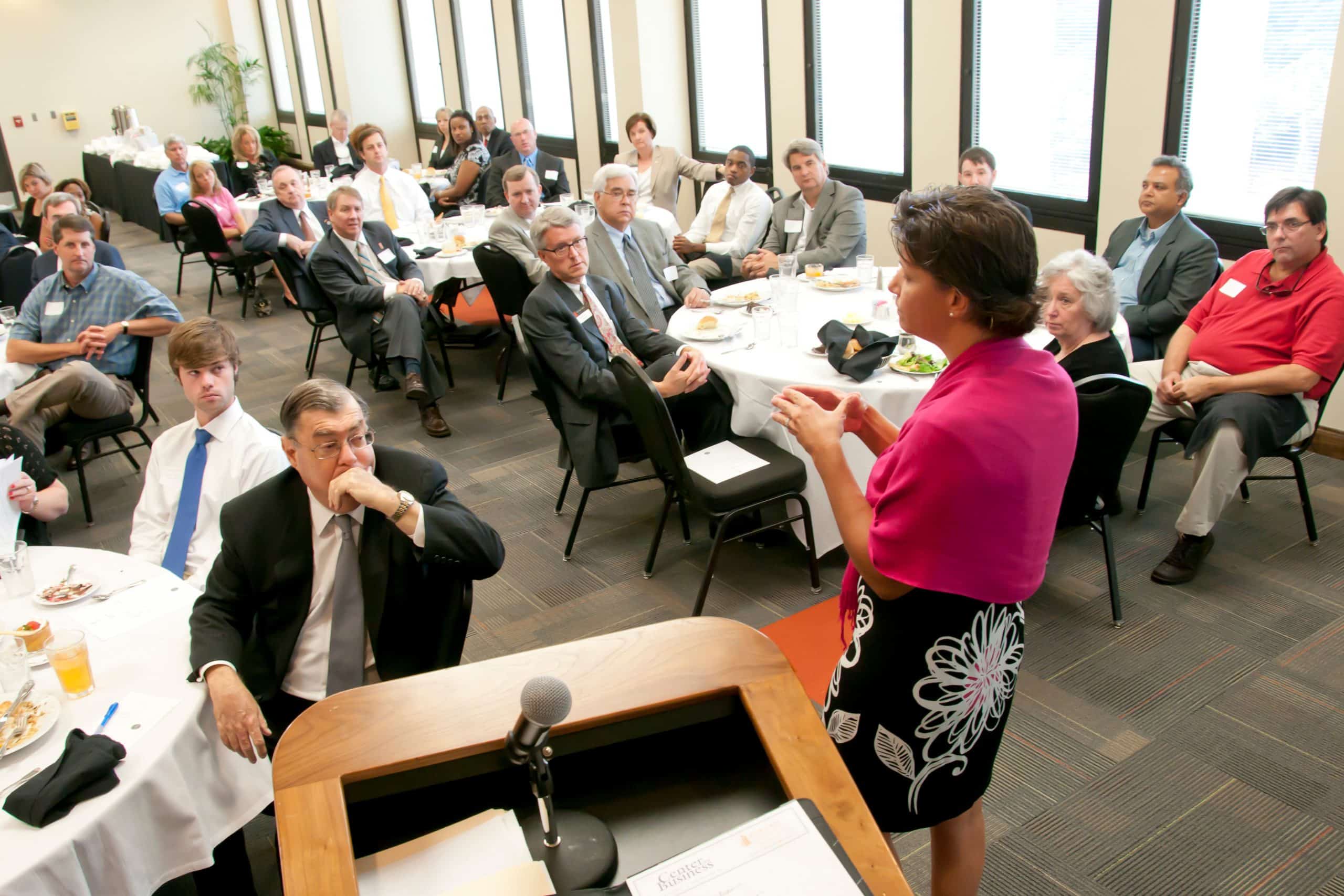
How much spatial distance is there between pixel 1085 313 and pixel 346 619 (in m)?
2.35

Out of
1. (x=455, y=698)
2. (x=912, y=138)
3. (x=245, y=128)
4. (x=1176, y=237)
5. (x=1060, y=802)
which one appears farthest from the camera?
(x=245, y=128)

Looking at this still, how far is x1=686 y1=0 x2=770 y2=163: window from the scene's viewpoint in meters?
7.50

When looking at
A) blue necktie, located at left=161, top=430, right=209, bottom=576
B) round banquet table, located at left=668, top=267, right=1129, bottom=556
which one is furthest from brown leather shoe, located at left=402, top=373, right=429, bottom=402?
blue necktie, located at left=161, top=430, right=209, bottom=576

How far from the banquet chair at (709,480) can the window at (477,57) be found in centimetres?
828

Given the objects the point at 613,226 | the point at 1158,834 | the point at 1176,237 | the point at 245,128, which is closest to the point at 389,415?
the point at 613,226

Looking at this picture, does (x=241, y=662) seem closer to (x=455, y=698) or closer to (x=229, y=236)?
(x=455, y=698)

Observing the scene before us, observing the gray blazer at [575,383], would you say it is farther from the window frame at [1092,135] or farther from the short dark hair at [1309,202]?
the window frame at [1092,135]

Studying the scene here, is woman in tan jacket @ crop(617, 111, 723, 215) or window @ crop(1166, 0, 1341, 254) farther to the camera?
woman in tan jacket @ crop(617, 111, 723, 215)

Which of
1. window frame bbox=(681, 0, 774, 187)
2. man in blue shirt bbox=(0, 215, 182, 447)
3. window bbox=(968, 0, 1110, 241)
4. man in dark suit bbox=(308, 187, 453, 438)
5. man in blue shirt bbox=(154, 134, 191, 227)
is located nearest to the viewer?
man in blue shirt bbox=(0, 215, 182, 447)

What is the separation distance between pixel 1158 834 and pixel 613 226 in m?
3.25

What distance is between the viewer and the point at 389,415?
18.4 feet

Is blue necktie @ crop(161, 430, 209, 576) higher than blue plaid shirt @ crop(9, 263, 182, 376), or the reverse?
blue plaid shirt @ crop(9, 263, 182, 376)

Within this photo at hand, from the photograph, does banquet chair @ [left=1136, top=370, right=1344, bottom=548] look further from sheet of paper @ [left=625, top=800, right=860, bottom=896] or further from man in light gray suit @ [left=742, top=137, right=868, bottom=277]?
sheet of paper @ [left=625, top=800, right=860, bottom=896]

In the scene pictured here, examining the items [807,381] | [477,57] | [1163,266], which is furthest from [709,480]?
[477,57]
